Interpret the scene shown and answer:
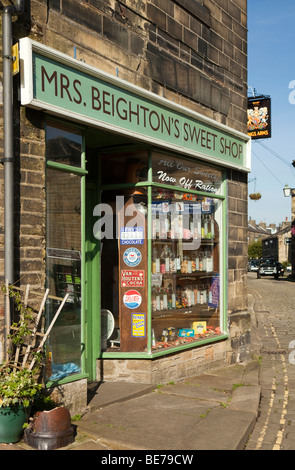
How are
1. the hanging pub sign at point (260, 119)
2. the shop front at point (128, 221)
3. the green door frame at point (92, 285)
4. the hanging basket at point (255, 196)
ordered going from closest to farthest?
the shop front at point (128, 221) → the green door frame at point (92, 285) → the hanging pub sign at point (260, 119) → the hanging basket at point (255, 196)

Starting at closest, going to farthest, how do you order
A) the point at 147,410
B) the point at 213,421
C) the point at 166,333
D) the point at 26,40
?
the point at 26,40
the point at 213,421
the point at 147,410
the point at 166,333

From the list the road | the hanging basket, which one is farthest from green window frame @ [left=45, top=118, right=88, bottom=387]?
the hanging basket

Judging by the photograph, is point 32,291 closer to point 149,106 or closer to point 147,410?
point 147,410

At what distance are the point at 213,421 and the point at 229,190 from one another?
15.2ft

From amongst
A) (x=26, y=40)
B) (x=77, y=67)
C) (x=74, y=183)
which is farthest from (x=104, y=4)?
(x=74, y=183)

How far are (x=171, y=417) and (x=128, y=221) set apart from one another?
2.82 meters

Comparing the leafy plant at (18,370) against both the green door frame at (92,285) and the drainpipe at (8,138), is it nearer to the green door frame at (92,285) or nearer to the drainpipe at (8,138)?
the drainpipe at (8,138)

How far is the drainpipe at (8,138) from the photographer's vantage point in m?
4.73

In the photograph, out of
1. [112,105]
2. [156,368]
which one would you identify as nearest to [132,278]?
[156,368]

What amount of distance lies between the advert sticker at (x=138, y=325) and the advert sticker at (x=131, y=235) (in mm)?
1011

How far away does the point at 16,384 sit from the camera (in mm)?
4473

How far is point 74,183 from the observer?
18.9 feet

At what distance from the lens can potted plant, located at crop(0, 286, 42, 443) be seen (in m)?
4.43

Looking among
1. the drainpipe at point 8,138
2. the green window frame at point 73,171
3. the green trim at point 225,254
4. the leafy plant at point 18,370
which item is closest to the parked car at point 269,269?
the green trim at point 225,254
